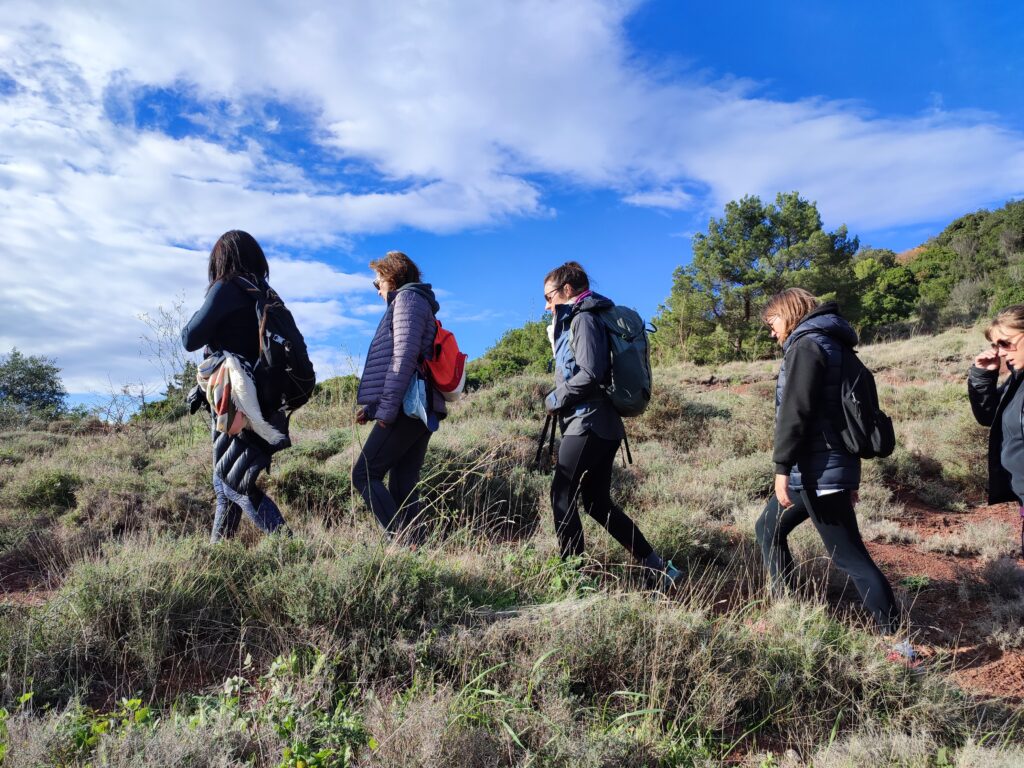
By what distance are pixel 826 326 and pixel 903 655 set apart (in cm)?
164

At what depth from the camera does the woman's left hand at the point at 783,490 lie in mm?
3453

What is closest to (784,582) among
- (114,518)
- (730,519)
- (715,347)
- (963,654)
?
(963,654)

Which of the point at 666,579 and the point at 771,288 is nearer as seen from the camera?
the point at 666,579

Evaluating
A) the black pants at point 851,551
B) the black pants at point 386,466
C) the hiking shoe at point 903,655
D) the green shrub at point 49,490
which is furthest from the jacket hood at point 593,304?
the green shrub at point 49,490

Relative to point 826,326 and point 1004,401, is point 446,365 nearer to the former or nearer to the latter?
point 826,326

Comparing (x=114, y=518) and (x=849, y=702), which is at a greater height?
(x=114, y=518)

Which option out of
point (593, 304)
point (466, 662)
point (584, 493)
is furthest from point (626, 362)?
point (466, 662)

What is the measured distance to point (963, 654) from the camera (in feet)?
12.6

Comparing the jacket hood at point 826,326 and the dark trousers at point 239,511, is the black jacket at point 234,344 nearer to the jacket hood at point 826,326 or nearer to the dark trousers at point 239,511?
the dark trousers at point 239,511

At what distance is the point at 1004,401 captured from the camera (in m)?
3.43

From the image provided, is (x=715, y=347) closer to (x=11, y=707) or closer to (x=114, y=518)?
(x=114, y=518)

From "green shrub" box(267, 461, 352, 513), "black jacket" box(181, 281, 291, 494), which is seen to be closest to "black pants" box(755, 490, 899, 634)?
"black jacket" box(181, 281, 291, 494)

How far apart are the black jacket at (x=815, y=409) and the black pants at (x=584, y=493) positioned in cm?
96

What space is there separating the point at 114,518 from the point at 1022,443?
6.15 m
